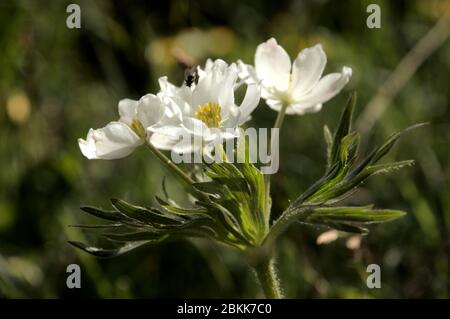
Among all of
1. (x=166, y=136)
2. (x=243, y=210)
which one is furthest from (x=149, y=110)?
(x=243, y=210)

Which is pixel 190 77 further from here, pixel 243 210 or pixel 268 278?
pixel 268 278

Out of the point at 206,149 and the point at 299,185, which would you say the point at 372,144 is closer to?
the point at 299,185

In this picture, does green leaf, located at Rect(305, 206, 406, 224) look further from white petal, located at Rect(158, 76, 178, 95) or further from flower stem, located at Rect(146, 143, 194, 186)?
white petal, located at Rect(158, 76, 178, 95)

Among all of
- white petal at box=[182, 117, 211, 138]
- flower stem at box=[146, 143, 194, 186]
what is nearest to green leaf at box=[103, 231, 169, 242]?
flower stem at box=[146, 143, 194, 186]

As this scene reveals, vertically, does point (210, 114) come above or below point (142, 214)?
above
